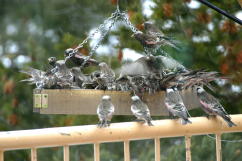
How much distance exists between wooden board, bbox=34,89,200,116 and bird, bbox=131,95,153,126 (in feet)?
0.63

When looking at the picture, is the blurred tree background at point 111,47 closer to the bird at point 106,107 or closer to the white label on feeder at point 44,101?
the bird at point 106,107

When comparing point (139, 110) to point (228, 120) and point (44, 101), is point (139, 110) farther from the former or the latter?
point (44, 101)

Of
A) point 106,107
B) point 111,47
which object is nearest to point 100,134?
point 106,107

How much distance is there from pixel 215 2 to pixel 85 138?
2.40 metres

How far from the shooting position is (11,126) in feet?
19.9

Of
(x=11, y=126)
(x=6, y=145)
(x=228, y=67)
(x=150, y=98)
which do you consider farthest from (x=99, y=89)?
(x=11, y=126)

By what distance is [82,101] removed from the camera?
10.2 ft

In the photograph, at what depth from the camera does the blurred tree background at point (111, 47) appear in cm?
436

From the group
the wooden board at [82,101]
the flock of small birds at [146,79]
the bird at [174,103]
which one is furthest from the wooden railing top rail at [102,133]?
the wooden board at [82,101]

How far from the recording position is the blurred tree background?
4363 millimetres

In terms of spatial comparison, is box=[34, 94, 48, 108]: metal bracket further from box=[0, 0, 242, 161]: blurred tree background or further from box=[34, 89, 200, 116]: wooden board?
box=[0, 0, 242, 161]: blurred tree background

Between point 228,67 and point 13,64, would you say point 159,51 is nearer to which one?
point 228,67

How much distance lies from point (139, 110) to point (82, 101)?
0.44 metres

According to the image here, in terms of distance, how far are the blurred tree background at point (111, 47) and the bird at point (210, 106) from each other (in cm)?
30
